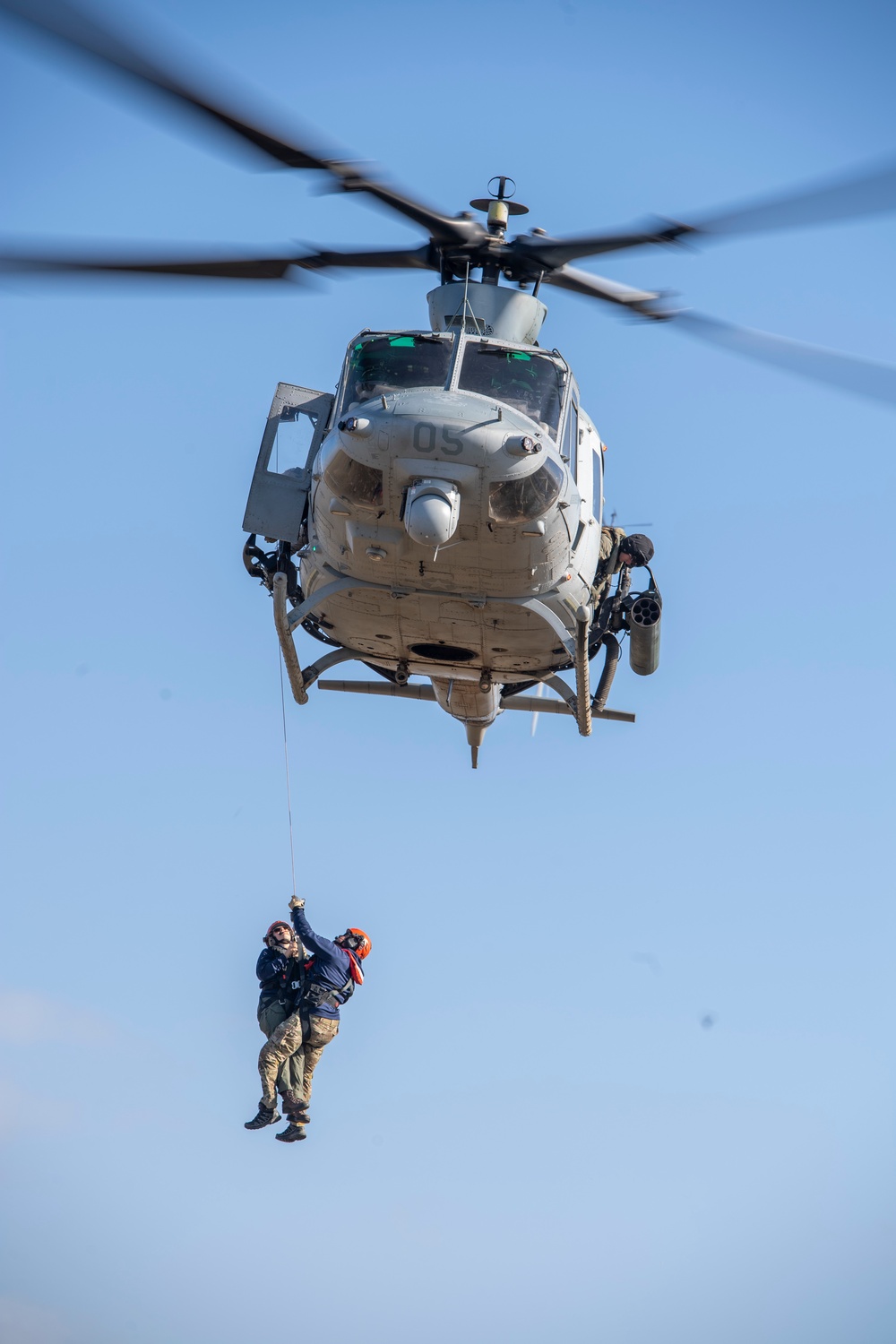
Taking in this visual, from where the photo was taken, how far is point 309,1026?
17.7m

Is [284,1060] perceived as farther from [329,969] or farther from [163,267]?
[163,267]

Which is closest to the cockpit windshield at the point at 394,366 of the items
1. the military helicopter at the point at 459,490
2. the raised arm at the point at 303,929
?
the military helicopter at the point at 459,490

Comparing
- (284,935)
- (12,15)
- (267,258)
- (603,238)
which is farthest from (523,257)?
(12,15)

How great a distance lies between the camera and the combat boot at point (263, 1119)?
1758 cm

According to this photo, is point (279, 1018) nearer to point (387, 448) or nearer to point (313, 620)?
point (313, 620)

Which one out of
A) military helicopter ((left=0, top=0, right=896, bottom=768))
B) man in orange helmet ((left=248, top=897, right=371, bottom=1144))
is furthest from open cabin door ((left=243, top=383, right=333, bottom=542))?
man in orange helmet ((left=248, top=897, right=371, bottom=1144))

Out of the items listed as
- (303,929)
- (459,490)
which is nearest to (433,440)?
(459,490)

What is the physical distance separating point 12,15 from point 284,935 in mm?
11595

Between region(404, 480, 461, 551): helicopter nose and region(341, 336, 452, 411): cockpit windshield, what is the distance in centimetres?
134

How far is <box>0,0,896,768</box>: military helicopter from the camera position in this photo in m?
15.1

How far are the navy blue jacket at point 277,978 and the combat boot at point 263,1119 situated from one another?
996mm

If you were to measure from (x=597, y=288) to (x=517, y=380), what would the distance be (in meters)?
1.81

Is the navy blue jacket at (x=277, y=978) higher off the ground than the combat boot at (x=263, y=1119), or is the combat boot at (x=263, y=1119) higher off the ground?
the navy blue jacket at (x=277, y=978)

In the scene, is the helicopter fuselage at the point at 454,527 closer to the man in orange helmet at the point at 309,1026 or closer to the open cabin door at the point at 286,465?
the open cabin door at the point at 286,465
